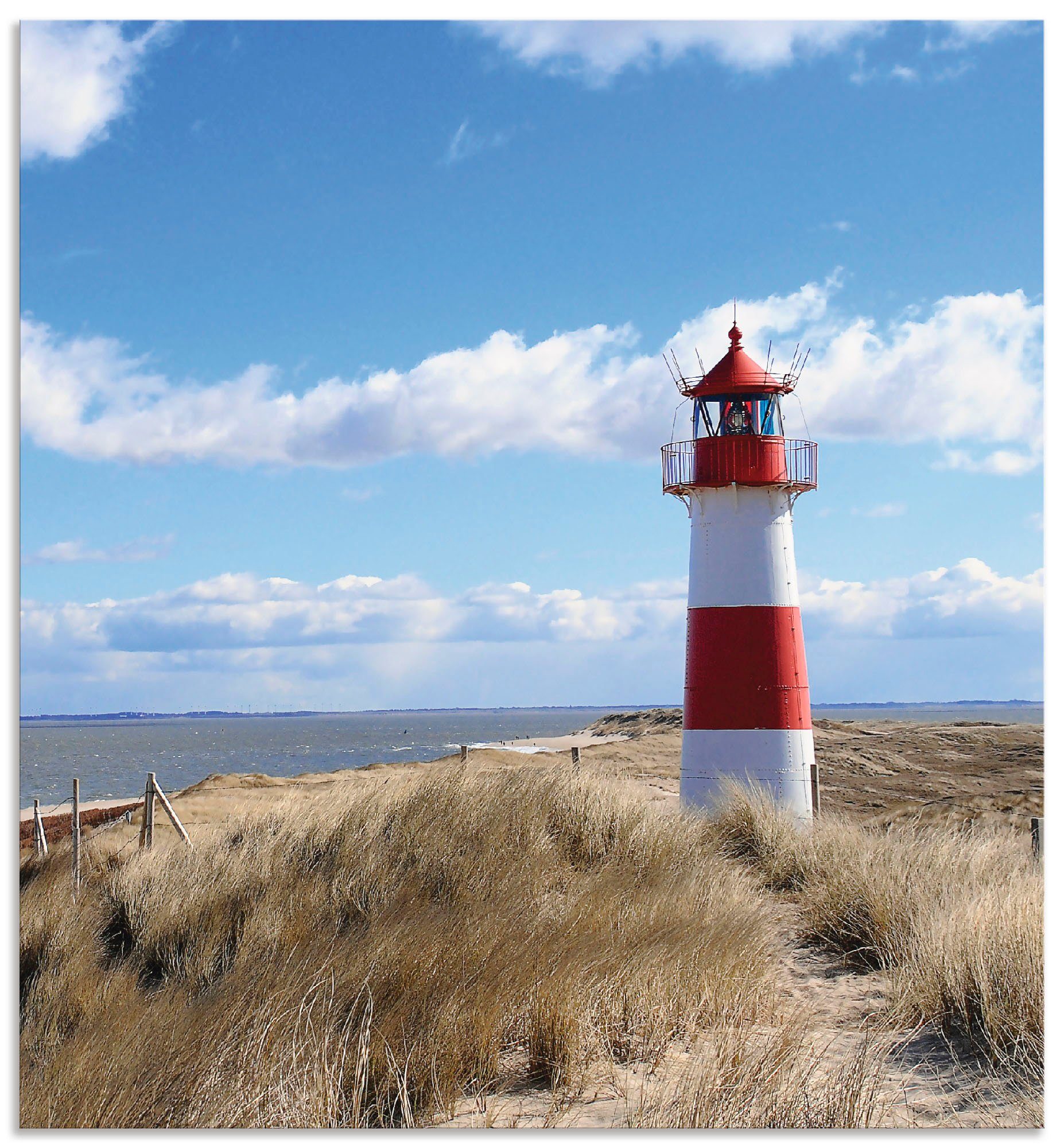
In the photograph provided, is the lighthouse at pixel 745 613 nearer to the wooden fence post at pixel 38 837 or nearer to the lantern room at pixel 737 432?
the lantern room at pixel 737 432

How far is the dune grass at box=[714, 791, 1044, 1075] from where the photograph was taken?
4762mm

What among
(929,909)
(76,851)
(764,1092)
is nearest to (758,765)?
(929,909)

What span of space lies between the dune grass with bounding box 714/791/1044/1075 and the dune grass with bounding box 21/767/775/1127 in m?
0.67

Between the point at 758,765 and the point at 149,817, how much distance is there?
680 cm

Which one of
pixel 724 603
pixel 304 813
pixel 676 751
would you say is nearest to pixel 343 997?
pixel 304 813

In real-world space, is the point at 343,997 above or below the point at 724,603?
below

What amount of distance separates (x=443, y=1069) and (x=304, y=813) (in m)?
4.70

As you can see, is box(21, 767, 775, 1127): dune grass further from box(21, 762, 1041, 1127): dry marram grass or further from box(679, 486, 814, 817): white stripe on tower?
box(679, 486, 814, 817): white stripe on tower

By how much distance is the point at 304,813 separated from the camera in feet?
27.9

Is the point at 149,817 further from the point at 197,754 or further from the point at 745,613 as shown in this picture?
the point at 197,754

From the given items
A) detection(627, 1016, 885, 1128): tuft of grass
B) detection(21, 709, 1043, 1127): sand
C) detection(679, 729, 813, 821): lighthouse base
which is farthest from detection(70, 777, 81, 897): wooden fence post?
detection(679, 729, 813, 821): lighthouse base

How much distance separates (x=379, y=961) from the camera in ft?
15.6

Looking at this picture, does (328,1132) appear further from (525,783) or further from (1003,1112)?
(525,783)

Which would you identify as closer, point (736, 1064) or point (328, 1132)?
point (328, 1132)
